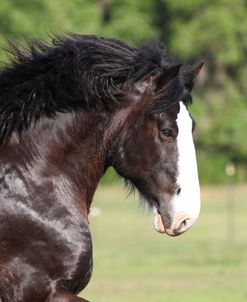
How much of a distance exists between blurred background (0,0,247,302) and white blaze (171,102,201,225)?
0.77m

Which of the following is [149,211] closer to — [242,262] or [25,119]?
[25,119]

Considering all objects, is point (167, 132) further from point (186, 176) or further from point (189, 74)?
point (189, 74)

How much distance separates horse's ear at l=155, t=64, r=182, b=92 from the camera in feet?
21.1

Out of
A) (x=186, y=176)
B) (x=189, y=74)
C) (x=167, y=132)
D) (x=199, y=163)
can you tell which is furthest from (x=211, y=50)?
(x=186, y=176)

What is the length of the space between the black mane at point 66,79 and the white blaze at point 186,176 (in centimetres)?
49

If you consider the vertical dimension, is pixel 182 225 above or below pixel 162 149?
below

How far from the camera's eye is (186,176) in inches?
246

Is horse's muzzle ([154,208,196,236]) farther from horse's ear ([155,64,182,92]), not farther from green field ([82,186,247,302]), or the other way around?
horse's ear ([155,64,182,92])

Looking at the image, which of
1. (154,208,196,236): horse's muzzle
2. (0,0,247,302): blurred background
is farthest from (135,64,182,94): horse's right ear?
(154,208,196,236): horse's muzzle

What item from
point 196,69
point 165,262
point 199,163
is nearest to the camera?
point 196,69

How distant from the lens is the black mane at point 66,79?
21.1 ft

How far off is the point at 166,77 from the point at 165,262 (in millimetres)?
12437

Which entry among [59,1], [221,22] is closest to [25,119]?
[59,1]

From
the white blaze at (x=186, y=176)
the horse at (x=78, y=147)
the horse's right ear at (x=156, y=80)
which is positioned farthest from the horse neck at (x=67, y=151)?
the white blaze at (x=186, y=176)
